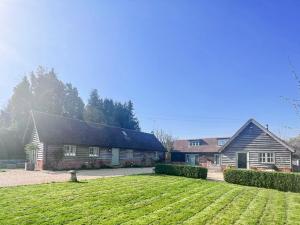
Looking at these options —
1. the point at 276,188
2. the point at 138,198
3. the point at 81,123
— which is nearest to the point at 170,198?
the point at 138,198

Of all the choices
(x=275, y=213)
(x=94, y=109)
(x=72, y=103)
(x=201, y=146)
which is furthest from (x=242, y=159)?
(x=72, y=103)

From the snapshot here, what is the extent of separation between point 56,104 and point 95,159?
24.1 meters

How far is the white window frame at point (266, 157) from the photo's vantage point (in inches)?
1043

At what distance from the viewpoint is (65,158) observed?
91.0ft

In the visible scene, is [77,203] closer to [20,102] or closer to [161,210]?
[161,210]

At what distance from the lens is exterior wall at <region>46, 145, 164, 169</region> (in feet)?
88.1

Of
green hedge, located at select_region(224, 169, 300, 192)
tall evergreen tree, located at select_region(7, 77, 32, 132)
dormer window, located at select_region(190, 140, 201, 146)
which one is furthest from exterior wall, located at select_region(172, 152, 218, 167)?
tall evergreen tree, located at select_region(7, 77, 32, 132)

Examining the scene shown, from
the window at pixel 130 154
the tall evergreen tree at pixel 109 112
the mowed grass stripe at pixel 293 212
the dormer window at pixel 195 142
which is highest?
the tall evergreen tree at pixel 109 112

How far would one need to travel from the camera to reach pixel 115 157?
34656 millimetres

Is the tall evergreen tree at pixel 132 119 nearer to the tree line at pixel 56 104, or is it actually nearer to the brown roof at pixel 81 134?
the tree line at pixel 56 104

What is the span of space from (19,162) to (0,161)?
198 cm

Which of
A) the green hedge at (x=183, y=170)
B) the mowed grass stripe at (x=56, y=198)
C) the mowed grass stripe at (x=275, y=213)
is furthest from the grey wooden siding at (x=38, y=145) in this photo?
the mowed grass stripe at (x=275, y=213)

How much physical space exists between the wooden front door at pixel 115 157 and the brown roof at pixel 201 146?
1679cm

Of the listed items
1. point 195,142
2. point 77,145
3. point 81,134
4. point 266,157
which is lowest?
point 266,157
